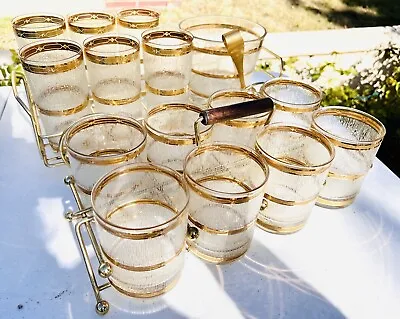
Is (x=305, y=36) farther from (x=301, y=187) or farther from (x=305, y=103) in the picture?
(x=301, y=187)

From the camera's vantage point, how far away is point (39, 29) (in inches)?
29.4

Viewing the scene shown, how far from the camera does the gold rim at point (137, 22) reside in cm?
81

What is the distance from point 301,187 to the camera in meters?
0.61

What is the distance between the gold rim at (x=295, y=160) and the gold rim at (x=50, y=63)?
0.31 m

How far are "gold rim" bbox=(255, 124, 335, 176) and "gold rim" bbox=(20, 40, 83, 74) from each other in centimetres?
31

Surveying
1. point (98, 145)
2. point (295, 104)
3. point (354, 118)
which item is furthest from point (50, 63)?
point (354, 118)

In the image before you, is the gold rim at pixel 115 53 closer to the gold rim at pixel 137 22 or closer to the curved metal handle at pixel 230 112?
the gold rim at pixel 137 22

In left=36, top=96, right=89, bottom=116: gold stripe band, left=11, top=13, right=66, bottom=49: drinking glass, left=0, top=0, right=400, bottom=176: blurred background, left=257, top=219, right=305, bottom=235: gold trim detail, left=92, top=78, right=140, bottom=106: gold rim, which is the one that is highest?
left=11, top=13, right=66, bottom=49: drinking glass

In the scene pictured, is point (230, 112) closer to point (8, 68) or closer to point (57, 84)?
point (57, 84)

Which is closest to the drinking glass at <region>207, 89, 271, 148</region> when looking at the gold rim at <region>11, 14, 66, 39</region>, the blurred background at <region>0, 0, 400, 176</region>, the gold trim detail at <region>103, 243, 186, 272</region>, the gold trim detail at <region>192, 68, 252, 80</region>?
the gold trim detail at <region>192, 68, 252, 80</region>

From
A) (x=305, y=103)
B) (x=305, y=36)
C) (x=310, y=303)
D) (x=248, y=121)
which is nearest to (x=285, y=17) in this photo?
(x=305, y=36)

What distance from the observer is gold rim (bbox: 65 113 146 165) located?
562 millimetres

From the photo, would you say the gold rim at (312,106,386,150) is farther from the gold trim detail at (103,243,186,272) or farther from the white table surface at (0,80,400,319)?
the gold trim detail at (103,243,186,272)

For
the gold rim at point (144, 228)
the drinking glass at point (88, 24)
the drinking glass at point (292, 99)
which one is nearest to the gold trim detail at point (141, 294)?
the gold rim at point (144, 228)
